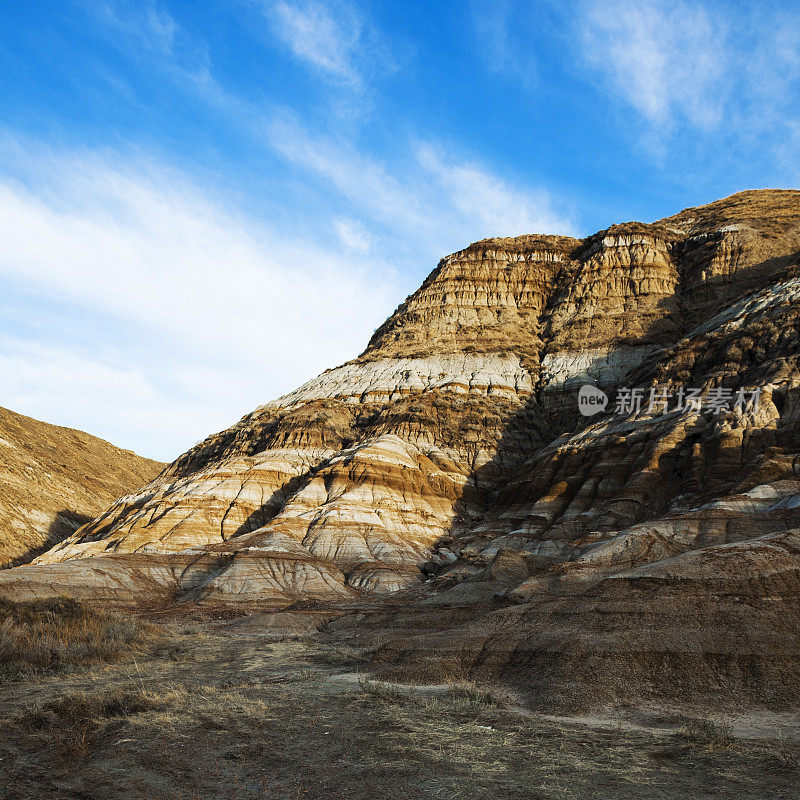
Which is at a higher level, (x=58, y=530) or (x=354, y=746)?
(x=354, y=746)

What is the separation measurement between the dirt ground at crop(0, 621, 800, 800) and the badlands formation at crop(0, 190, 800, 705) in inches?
91.9

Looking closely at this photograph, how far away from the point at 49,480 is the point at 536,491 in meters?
65.1

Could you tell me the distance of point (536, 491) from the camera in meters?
47.6

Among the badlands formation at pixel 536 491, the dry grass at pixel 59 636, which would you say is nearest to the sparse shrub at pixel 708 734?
the badlands formation at pixel 536 491

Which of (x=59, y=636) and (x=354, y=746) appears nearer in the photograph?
(x=354, y=746)

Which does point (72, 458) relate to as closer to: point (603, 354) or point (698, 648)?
point (603, 354)

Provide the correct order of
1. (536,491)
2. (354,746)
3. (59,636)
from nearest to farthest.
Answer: (354,746) < (59,636) < (536,491)

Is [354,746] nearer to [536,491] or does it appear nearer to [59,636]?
[59,636]

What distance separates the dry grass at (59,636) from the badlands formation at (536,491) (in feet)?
27.1

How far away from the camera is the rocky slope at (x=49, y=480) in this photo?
62.9 meters

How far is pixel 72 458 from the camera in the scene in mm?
89438

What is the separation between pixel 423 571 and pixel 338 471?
15.2 m

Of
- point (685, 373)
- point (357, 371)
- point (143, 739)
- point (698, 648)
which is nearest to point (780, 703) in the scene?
point (698, 648)

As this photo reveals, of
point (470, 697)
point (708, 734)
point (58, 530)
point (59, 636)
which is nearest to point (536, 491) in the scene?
point (470, 697)
